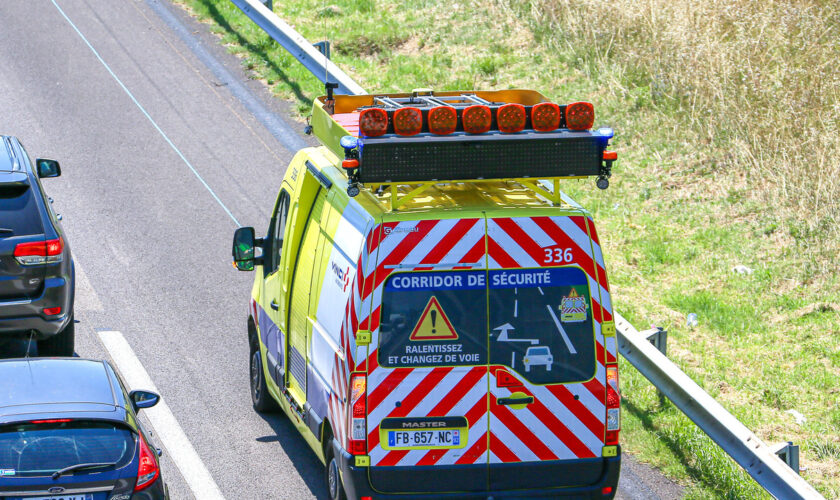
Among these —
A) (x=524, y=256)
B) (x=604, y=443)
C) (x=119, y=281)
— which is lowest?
(x=119, y=281)

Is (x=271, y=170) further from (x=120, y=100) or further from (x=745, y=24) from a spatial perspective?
(x=745, y=24)

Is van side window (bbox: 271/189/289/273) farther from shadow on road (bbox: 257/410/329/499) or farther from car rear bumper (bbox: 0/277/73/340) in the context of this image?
car rear bumper (bbox: 0/277/73/340)

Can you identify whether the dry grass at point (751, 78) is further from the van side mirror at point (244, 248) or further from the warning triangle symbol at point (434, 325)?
the warning triangle symbol at point (434, 325)

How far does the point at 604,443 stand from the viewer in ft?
23.8

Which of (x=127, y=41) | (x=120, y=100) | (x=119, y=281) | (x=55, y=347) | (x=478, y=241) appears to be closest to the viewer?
(x=478, y=241)

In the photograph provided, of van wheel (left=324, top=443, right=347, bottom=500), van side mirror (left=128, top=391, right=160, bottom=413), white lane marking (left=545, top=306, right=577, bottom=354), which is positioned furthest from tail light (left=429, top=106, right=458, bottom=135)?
van side mirror (left=128, top=391, right=160, bottom=413)

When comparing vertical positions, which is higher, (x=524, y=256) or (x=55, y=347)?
(x=524, y=256)

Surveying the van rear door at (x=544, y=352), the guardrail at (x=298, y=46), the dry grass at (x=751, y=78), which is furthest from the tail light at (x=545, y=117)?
the guardrail at (x=298, y=46)

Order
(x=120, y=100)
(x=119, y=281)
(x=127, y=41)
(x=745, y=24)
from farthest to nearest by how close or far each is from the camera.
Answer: (x=127, y=41), (x=120, y=100), (x=745, y=24), (x=119, y=281)

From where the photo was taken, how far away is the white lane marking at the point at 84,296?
11891 mm

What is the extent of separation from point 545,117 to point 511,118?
23cm

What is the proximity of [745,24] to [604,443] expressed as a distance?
963 cm

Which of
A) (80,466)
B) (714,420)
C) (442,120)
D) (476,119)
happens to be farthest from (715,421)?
(80,466)

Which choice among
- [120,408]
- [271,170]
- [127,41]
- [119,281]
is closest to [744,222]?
[271,170]
